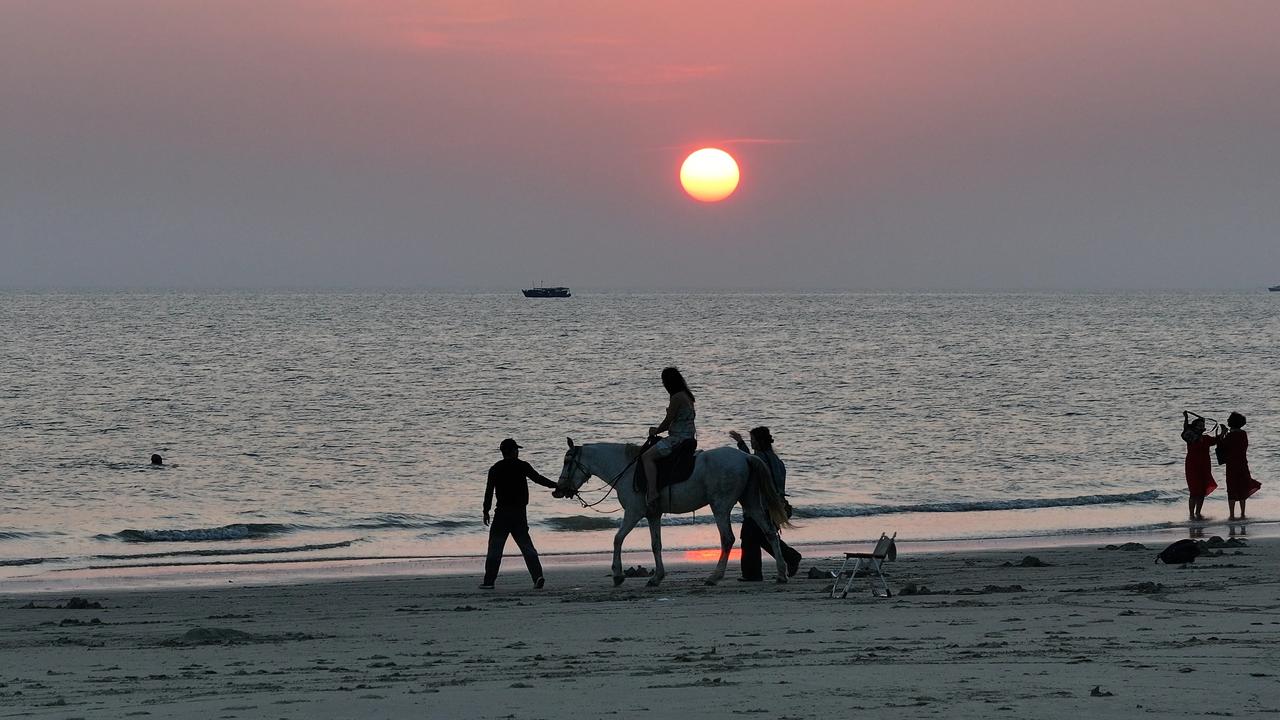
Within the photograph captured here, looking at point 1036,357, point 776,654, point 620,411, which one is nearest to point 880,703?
point 776,654

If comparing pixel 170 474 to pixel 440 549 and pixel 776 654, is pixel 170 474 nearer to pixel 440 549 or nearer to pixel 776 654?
pixel 440 549

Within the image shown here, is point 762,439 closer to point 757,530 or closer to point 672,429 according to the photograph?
point 757,530

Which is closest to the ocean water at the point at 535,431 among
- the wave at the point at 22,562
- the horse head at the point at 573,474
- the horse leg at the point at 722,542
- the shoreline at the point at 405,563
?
the wave at the point at 22,562

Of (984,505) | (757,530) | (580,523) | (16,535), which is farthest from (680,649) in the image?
(984,505)

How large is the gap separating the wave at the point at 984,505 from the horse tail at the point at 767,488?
473 inches

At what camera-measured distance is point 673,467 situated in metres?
15.9

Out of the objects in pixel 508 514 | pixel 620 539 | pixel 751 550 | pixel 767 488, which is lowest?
pixel 751 550

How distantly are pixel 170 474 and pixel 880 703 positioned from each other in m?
32.2

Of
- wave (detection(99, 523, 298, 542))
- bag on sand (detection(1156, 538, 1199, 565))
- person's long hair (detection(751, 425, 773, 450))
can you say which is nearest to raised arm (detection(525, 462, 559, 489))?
person's long hair (detection(751, 425, 773, 450))

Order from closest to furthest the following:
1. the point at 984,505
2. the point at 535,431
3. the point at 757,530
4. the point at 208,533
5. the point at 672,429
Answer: the point at 672,429, the point at 757,530, the point at 208,533, the point at 984,505, the point at 535,431

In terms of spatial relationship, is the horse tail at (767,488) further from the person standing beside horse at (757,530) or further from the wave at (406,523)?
the wave at (406,523)

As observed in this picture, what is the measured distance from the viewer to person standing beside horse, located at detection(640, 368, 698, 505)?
1551cm

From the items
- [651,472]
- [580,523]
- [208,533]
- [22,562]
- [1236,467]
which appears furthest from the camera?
[580,523]

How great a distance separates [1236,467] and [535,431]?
99.4 feet
